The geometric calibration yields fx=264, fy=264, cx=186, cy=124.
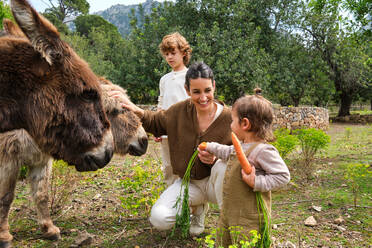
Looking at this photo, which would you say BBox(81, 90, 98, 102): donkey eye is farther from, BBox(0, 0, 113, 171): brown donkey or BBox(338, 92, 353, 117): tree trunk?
BBox(338, 92, 353, 117): tree trunk

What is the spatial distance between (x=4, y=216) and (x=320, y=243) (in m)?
3.09

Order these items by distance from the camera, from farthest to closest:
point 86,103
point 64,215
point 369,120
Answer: point 369,120, point 64,215, point 86,103

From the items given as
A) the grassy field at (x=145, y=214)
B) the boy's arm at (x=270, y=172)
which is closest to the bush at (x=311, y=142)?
the grassy field at (x=145, y=214)

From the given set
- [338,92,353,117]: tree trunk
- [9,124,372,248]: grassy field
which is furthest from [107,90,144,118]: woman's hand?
[338,92,353,117]: tree trunk

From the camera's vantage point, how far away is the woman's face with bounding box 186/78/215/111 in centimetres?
241

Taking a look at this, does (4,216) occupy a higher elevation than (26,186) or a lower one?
higher

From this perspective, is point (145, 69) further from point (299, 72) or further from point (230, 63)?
point (299, 72)

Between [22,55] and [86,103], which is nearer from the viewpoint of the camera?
[22,55]

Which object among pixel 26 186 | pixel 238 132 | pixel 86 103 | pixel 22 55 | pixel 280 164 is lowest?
pixel 26 186

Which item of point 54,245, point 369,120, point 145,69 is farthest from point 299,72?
point 54,245

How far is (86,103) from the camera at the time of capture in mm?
1502

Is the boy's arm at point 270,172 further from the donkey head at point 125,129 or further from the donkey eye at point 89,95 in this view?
the donkey head at point 125,129

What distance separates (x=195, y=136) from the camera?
2.56 metres

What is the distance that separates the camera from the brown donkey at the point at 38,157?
2.51m
